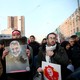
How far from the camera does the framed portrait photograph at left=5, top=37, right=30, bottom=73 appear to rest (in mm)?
5559

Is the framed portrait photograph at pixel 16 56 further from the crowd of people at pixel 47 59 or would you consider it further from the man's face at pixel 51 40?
the man's face at pixel 51 40

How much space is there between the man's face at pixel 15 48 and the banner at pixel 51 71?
1.97ft

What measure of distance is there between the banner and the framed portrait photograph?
1.28 feet

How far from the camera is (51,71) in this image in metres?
5.22

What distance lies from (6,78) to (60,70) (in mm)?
1242

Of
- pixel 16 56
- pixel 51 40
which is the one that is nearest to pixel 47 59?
pixel 51 40

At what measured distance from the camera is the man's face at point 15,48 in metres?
5.56

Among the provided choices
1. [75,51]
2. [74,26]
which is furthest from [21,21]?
[75,51]

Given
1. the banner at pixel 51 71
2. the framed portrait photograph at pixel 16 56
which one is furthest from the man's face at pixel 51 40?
the framed portrait photograph at pixel 16 56

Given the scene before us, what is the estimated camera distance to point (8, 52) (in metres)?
5.54

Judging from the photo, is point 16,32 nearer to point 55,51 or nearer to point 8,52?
point 8,52

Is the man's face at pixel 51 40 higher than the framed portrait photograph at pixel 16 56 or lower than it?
higher

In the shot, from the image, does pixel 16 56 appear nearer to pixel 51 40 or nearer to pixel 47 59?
pixel 47 59

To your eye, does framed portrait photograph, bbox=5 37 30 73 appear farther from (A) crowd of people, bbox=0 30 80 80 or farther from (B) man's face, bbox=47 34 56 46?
(B) man's face, bbox=47 34 56 46
